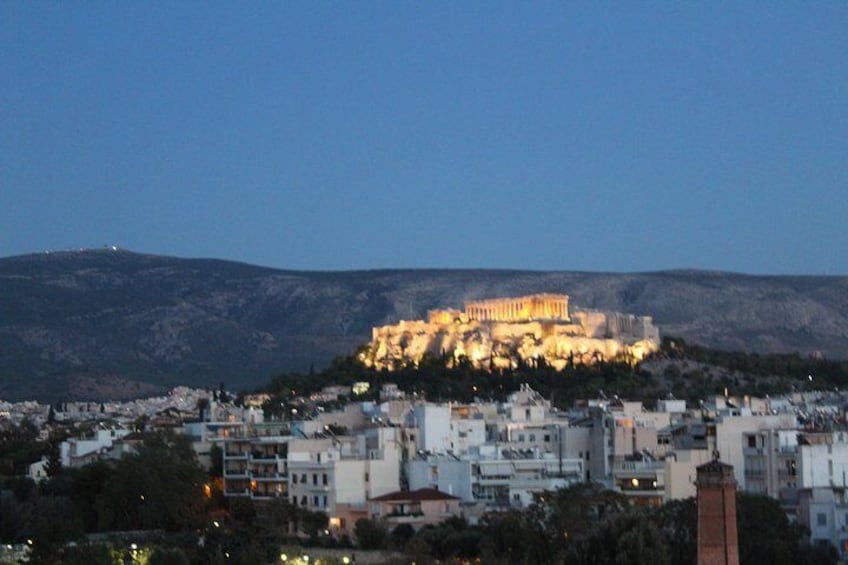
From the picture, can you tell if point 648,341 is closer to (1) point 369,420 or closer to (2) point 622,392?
(2) point 622,392

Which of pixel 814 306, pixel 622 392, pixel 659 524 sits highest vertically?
pixel 814 306

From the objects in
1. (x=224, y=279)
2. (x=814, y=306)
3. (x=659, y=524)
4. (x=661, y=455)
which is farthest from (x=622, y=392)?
(x=224, y=279)

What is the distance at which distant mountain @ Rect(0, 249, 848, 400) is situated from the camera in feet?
507

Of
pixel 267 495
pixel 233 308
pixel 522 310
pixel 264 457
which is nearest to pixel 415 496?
pixel 267 495

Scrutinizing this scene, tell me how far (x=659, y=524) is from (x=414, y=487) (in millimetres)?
14120

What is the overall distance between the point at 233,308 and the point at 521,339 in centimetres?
7400

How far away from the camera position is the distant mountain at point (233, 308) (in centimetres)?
15462

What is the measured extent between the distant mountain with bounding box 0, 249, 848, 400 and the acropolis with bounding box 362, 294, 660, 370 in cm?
3176

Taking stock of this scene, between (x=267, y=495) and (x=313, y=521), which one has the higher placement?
(x=267, y=495)

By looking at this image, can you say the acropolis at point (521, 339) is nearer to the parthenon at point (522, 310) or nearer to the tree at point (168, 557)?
the parthenon at point (522, 310)

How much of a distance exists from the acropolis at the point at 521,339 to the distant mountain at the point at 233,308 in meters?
31.8

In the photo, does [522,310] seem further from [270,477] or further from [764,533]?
[764,533]

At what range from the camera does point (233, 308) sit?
593ft

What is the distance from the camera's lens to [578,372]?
321 feet
